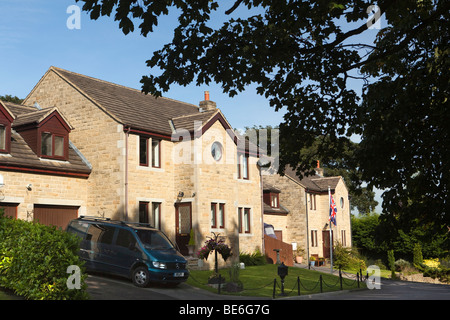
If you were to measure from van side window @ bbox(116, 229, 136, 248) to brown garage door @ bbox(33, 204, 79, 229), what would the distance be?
5.70m

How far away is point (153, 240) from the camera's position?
18.9 meters

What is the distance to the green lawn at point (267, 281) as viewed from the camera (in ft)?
66.1

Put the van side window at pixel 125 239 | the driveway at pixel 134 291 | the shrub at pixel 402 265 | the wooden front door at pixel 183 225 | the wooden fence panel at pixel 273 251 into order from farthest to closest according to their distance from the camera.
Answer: the shrub at pixel 402 265 → the wooden fence panel at pixel 273 251 → the wooden front door at pixel 183 225 → the van side window at pixel 125 239 → the driveway at pixel 134 291

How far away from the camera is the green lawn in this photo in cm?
2016

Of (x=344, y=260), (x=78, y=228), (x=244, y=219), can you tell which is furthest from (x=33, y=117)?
(x=344, y=260)

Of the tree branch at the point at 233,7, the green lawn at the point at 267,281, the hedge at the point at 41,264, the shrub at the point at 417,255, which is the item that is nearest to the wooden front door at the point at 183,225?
the green lawn at the point at 267,281

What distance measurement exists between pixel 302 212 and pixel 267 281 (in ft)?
Result: 65.2

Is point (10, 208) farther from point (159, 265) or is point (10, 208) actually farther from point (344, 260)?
point (344, 260)

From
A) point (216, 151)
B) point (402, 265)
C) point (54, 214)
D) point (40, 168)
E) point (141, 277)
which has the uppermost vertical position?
point (216, 151)

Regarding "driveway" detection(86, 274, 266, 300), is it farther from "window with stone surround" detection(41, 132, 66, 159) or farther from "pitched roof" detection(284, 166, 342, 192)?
"pitched roof" detection(284, 166, 342, 192)

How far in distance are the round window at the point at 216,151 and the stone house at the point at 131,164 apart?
0.19ft

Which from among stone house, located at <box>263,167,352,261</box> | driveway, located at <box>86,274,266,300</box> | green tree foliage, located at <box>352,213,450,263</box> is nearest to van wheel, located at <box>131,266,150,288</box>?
driveway, located at <box>86,274,266,300</box>

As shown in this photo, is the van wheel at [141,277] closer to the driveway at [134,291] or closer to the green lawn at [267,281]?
the driveway at [134,291]
